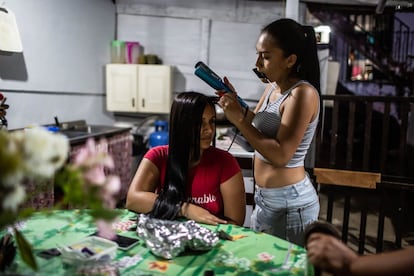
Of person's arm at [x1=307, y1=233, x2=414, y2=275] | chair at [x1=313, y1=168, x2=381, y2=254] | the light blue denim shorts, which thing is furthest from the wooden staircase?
person's arm at [x1=307, y1=233, x2=414, y2=275]

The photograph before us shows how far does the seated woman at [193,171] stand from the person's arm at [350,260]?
2.65ft

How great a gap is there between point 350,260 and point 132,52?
4893 millimetres

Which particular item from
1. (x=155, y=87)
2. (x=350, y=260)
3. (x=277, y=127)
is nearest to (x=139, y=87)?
(x=155, y=87)

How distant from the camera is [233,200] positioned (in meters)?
1.86

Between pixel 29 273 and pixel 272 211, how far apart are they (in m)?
1.04

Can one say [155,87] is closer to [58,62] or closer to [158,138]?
[158,138]

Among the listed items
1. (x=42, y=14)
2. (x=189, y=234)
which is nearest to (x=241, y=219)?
→ (x=189, y=234)

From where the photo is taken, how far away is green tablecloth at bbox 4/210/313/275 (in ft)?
3.85

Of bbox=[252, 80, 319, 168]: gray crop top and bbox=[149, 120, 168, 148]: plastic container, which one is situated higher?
bbox=[252, 80, 319, 168]: gray crop top

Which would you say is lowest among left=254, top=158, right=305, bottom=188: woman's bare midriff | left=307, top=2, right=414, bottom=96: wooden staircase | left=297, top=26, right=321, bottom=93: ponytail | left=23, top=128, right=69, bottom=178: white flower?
left=254, top=158, right=305, bottom=188: woman's bare midriff

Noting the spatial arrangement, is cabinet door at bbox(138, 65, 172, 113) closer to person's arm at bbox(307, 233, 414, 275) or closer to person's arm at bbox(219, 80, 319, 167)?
person's arm at bbox(219, 80, 319, 167)

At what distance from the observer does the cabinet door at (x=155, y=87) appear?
5.30 metres

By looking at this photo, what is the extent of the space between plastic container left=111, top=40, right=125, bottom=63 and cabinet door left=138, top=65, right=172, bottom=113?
1.25 feet

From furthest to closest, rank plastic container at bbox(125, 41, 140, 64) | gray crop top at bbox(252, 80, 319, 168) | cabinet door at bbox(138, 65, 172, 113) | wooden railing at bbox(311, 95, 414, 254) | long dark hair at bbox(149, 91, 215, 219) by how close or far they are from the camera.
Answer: plastic container at bbox(125, 41, 140, 64), cabinet door at bbox(138, 65, 172, 113), wooden railing at bbox(311, 95, 414, 254), long dark hair at bbox(149, 91, 215, 219), gray crop top at bbox(252, 80, 319, 168)
